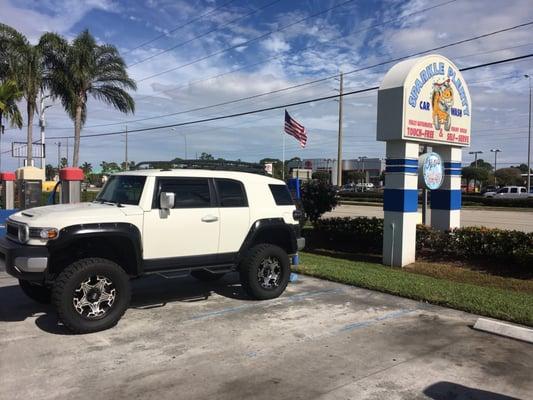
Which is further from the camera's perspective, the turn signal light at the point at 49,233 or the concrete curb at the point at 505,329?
the concrete curb at the point at 505,329

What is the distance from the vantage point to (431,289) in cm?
846

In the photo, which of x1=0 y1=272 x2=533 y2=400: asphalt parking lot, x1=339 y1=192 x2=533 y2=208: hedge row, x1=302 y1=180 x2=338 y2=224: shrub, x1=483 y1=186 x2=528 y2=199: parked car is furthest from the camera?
x1=483 y1=186 x2=528 y2=199: parked car

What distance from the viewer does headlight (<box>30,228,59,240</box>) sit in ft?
19.0

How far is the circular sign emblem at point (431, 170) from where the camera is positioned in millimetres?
11422

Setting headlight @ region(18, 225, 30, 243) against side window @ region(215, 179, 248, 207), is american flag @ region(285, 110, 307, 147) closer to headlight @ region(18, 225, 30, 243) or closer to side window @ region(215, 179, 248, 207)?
side window @ region(215, 179, 248, 207)

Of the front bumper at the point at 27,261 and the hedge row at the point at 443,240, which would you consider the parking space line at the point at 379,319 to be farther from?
the hedge row at the point at 443,240

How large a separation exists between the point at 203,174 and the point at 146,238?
1.36 meters

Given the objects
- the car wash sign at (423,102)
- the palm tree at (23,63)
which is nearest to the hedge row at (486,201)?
the palm tree at (23,63)

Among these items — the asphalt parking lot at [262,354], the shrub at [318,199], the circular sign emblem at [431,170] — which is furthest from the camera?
the shrub at [318,199]

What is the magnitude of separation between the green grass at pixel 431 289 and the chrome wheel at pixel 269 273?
1740 millimetres

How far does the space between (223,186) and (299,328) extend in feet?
7.78

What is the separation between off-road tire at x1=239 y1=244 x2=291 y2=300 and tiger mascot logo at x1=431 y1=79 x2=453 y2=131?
5.67 m

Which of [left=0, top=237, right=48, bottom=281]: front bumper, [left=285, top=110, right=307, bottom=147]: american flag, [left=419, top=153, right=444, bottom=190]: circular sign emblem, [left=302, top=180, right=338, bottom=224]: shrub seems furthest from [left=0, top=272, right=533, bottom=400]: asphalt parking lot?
[left=285, top=110, right=307, bottom=147]: american flag

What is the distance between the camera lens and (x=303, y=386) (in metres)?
4.61
